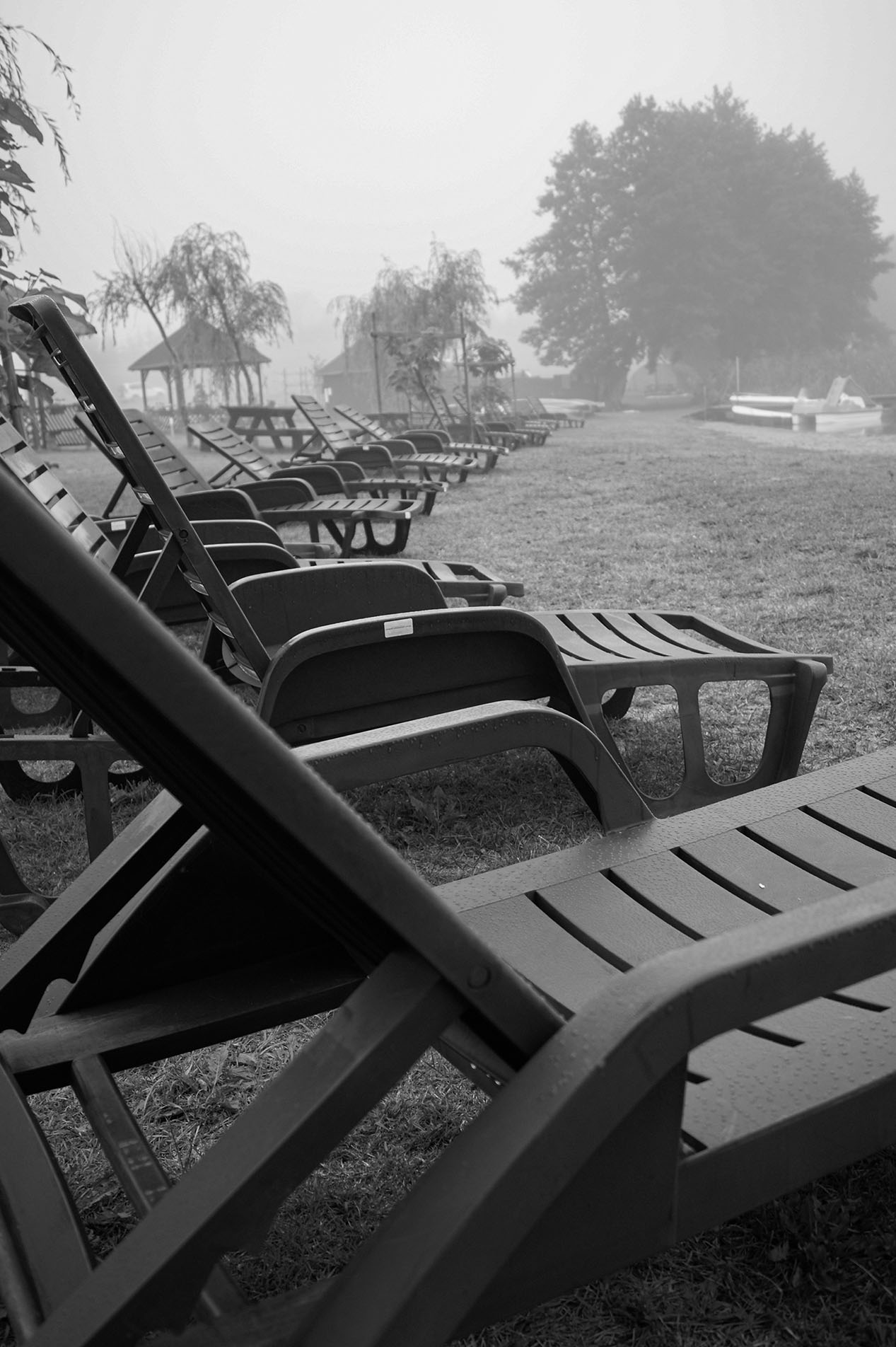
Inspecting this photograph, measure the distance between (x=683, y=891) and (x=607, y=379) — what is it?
59.7m

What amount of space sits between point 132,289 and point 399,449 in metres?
17.8

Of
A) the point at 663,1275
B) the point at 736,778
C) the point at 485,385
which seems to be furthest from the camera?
the point at 485,385

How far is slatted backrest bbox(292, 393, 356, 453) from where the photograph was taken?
35.8ft

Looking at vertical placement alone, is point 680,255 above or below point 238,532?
above

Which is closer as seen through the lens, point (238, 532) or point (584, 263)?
point (238, 532)

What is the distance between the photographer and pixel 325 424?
11234 millimetres

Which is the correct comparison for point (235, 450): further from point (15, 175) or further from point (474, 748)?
point (474, 748)

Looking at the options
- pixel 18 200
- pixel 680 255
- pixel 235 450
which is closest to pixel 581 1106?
pixel 18 200

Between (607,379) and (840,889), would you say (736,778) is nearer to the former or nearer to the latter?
(840,889)

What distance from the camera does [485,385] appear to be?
21.9 metres

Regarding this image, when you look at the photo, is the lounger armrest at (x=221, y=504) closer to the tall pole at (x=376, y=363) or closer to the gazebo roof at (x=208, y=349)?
the tall pole at (x=376, y=363)

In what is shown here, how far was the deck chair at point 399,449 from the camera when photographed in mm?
10648

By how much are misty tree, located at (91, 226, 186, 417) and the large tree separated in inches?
1375

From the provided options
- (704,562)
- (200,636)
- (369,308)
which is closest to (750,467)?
(704,562)
